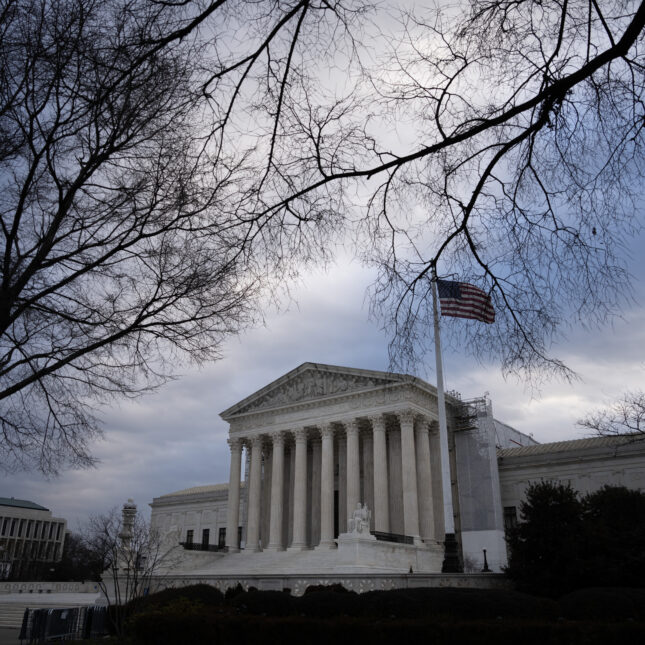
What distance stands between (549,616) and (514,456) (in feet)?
A: 120

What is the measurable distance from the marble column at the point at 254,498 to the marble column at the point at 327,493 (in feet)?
21.1

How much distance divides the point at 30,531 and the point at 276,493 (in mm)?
83452

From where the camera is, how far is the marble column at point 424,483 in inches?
1527

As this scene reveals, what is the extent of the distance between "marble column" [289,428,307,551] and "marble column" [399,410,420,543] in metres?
7.88

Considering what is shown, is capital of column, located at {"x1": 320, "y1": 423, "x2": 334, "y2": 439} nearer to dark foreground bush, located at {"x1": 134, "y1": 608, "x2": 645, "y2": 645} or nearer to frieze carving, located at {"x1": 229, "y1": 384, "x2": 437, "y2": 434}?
Result: frieze carving, located at {"x1": 229, "y1": 384, "x2": 437, "y2": 434}

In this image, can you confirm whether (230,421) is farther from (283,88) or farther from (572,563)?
(283,88)

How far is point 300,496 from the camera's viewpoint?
143ft

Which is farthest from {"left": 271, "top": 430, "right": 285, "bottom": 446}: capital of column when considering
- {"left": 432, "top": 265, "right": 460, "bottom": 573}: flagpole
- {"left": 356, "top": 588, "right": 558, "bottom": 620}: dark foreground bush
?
{"left": 356, "top": 588, "right": 558, "bottom": 620}: dark foreground bush

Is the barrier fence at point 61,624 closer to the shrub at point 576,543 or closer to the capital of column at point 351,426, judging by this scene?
the shrub at point 576,543

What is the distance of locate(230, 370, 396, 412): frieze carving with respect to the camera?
4334 centimetres

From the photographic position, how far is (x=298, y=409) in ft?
152

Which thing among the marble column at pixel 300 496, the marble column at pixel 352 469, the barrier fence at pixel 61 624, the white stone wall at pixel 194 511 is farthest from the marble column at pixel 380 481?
the white stone wall at pixel 194 511

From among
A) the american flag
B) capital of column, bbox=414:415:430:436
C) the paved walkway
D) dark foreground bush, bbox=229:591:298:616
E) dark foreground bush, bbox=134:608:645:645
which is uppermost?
capital of column, bbox=414:415:430:436

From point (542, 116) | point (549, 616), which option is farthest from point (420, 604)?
point (542, 116)
